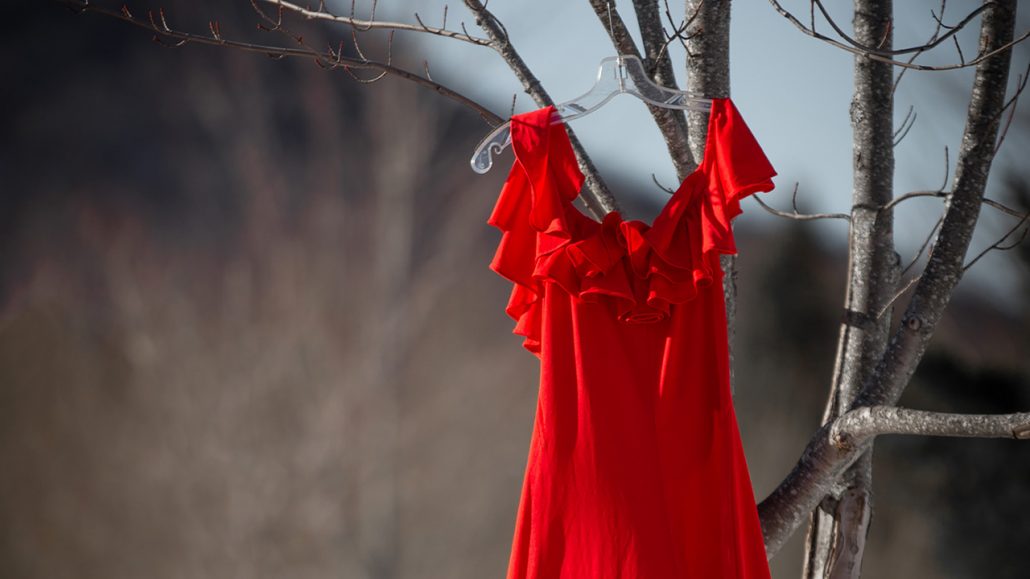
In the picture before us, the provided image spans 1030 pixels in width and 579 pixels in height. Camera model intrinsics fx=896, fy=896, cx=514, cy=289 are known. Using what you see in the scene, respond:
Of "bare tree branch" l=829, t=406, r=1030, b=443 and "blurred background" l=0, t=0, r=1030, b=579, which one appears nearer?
"bare tree branch" l=829, t=406, r=1030, b=443

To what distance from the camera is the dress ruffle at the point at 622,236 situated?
1.01 meters

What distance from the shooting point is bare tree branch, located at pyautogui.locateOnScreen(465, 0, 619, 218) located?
3.95 ft

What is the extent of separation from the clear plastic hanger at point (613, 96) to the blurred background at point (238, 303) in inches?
41.7

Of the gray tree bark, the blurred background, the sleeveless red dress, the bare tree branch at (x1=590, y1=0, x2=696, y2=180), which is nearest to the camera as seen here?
the sleeveless red dress

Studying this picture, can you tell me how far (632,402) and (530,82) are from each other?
0.47 m

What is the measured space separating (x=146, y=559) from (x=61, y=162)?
1041mm

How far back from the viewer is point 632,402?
1046 millimetres

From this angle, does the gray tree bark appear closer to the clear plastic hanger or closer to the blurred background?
the clear plastic hanger

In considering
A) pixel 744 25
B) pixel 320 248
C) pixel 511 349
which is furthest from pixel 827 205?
pixel 320 248

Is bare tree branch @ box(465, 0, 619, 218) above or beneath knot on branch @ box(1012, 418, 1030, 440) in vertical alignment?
above

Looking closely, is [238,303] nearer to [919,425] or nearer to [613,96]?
[613,96]

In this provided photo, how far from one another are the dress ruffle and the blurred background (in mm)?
1108

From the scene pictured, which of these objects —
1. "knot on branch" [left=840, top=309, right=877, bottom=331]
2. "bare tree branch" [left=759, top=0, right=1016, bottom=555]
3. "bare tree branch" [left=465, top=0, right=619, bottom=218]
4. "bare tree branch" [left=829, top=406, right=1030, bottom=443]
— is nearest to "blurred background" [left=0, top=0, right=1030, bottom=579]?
"bare tree branch" [left=465, top=0, right=619, bottom=218]

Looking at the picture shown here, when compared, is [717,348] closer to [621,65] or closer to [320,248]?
[621,65]
